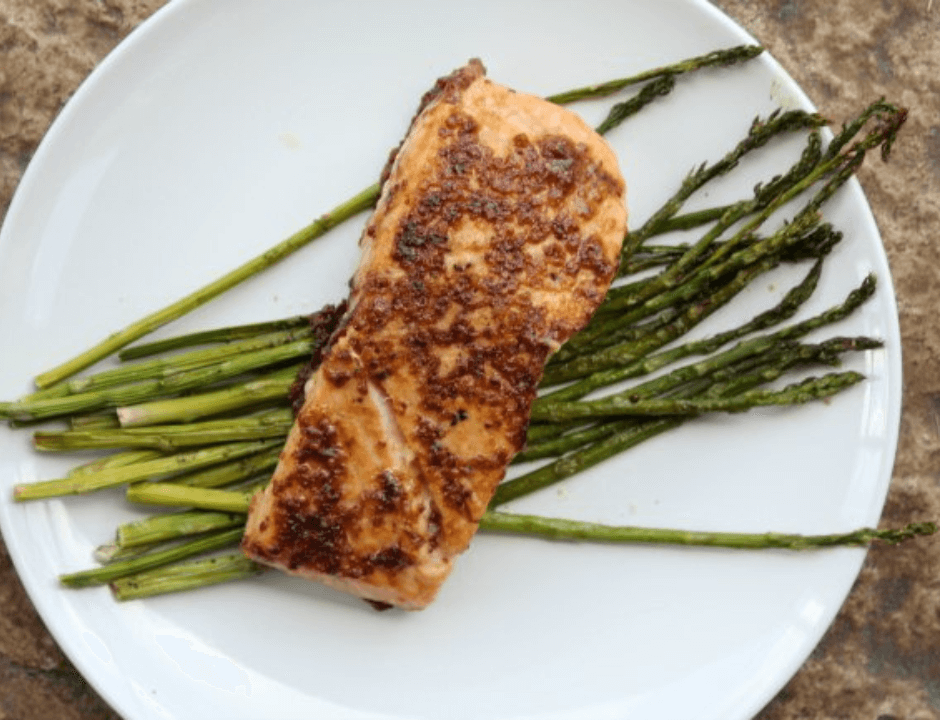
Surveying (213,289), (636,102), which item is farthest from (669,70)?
(213,289)

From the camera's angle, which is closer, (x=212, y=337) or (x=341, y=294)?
(x=212, y=337)

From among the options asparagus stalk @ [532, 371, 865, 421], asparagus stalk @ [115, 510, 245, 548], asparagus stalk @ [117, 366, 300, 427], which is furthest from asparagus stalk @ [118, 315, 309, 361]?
asparagus stalk @ [532, 371, 865, 421]

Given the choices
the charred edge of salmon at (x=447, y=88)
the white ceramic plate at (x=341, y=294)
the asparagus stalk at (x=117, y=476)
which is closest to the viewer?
the charred edge of salmon at (x=447, y=88)

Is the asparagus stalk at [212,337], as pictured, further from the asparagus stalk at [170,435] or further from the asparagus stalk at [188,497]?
the asparagus stalk at [188,497]

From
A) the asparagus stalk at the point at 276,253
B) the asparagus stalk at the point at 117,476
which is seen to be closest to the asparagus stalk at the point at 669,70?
the asparagus stalk at the point at 276,253

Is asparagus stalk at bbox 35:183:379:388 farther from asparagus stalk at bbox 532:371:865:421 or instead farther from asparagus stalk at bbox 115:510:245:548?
Answer: asparagus stalk at bbox 532:371:865:421

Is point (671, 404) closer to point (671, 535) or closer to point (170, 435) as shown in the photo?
point (671, 535)
